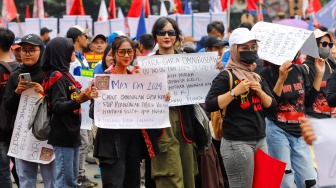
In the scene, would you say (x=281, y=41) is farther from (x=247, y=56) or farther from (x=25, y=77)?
(x=25, y=77)

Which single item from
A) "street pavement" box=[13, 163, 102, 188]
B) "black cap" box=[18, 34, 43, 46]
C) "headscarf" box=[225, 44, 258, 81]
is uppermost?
"black cap" box=[18, 34, 43, 46]

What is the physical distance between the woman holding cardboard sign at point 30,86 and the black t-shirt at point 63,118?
207mm

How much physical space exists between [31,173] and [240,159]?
2.17 meters

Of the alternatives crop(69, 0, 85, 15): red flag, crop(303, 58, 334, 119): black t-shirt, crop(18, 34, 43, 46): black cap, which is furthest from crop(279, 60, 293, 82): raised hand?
crop(69, 0, 85, 15): red flag

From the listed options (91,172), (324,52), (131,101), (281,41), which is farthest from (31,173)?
(91,172)

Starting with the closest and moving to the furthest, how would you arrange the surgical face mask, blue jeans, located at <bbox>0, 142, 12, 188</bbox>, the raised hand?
the raised hand → blue jeans, located at <bbox>0, 142, 12, 188</bbox> → the surgical face mask

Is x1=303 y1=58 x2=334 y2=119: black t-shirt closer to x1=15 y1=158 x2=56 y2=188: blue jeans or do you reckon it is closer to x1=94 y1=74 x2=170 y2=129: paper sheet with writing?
x1=94 y1=74 x2=170 y2=129: paper sheet with writing

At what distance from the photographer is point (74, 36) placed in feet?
37.8

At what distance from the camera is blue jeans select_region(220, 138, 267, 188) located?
24.2 feet

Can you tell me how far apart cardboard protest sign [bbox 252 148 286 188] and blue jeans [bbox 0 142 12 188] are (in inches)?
101

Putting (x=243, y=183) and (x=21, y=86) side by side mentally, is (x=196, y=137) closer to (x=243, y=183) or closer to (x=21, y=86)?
(x=243, y=183)

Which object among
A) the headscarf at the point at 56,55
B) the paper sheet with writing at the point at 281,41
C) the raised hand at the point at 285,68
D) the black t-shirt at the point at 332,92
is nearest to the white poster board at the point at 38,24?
the headscarf at the point at 56,55

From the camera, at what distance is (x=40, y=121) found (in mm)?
7938

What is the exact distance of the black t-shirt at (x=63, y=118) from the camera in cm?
789
